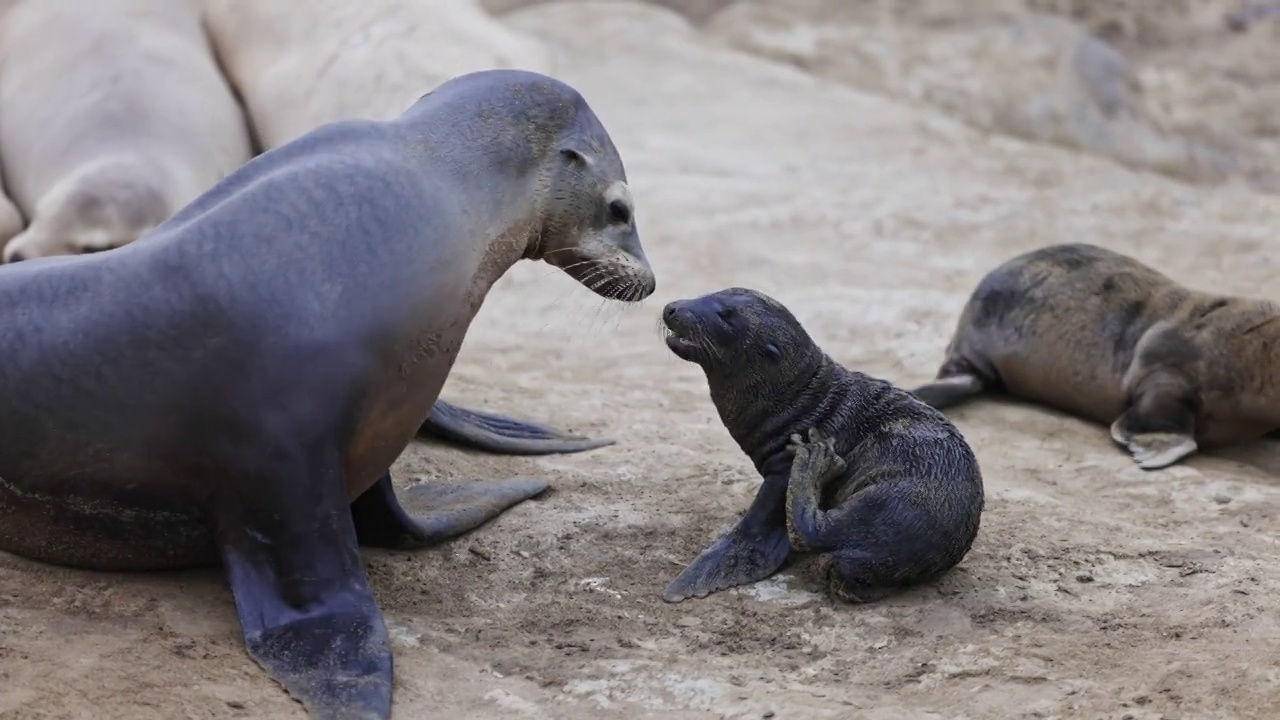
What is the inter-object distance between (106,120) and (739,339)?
3508 mm

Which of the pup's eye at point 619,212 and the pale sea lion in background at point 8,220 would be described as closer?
the pup's eye at point 619,212

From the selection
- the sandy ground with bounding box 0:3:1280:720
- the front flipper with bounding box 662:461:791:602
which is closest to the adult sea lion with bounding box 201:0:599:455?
the sandy ground with bounding box 0:3:1280:720

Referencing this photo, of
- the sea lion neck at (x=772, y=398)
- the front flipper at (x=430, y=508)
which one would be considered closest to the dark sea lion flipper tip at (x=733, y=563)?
the sea lion neck at (x=772, y=398)

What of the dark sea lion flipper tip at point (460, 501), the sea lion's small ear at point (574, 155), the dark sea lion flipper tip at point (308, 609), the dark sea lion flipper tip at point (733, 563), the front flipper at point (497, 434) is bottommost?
the front flipper at point (497, 434)

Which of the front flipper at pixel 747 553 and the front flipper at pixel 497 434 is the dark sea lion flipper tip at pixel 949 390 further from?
the front flipper at pixel 747 553

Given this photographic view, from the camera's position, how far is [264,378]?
133 inches

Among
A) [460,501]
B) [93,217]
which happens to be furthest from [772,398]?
[93,217]

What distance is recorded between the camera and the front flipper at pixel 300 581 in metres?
3.35

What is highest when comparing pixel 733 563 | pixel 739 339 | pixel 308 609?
pixel 739 339

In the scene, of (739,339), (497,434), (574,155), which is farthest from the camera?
(497,434)

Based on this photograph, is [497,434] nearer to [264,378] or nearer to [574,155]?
[574,155]

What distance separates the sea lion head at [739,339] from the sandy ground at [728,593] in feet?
1.34

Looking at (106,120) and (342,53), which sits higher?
(342,53)

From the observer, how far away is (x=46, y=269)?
360 centimetres
